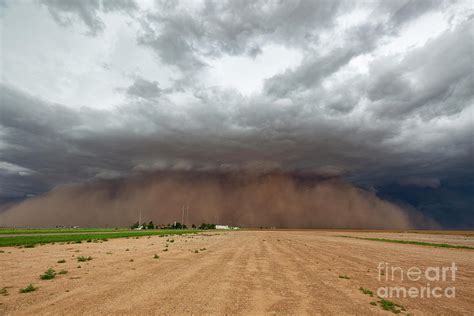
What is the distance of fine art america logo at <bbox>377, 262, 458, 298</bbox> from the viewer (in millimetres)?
16544

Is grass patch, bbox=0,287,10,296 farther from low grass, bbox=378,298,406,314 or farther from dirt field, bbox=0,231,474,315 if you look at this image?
low grass, bbox=378,298,406,314

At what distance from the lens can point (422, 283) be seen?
65.2 ft

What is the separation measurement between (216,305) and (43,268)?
56.5ft

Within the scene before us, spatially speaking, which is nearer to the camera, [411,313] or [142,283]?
[411,313]

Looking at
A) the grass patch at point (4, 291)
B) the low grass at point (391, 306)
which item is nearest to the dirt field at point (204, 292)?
the grass patch at point (4, 291)

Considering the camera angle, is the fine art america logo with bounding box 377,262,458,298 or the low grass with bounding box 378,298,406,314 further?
the fine art america logo with bounding box 377,262,458,298

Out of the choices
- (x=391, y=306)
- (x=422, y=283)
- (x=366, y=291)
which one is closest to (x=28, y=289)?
(x=391, y=306)

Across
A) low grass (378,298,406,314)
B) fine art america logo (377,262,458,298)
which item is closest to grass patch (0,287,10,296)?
low grass (378,298,406,314)

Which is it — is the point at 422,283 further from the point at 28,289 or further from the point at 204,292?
the point at 28,289

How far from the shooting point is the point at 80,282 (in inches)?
680

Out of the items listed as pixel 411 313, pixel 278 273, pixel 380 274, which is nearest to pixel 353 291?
pixel 411 313

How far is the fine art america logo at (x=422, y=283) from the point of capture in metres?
16.5

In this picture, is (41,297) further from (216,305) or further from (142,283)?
(216,305)

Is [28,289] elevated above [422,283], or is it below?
above
